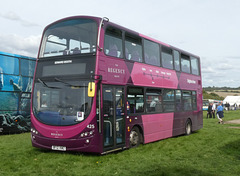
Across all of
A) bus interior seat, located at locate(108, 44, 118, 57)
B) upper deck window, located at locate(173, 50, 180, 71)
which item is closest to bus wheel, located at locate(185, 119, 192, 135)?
upper deck window, located at locate(173, 50, 180, 71)

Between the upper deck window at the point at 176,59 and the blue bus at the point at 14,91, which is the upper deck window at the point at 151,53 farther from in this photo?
the blue bus at the point at 14,91

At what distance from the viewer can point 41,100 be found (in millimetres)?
9562

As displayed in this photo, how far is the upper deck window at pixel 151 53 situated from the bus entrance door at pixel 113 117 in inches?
97.9

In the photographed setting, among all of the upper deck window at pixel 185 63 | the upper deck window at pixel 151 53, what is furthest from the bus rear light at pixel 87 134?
the upper deck window at pixel 185 63

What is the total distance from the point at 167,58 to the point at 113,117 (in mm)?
5388

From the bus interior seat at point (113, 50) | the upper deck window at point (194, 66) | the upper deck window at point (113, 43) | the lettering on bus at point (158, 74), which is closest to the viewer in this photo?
the upper deck window at point (113, 43)

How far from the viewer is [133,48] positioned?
11.3m

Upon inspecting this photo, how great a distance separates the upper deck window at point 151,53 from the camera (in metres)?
12.3

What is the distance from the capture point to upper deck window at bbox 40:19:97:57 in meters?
9.54

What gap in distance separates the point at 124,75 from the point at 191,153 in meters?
3.44

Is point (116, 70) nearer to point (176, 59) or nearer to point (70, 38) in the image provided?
point (70, 38)

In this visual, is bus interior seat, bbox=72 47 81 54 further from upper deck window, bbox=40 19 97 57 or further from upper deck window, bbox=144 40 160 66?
upper deck window, bbox=144 40 160 66

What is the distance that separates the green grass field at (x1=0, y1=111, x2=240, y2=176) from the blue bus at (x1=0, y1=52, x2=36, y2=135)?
3.69m

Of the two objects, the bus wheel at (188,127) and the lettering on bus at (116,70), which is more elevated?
the lettering on bus at (116,70)
